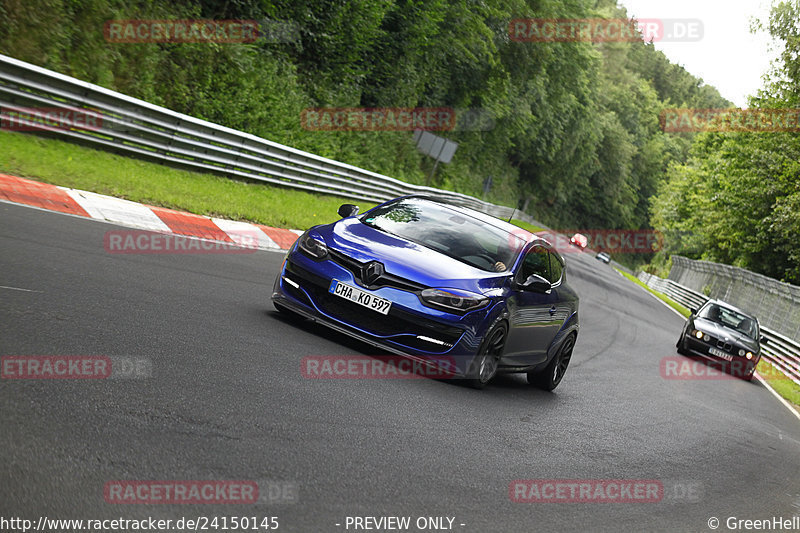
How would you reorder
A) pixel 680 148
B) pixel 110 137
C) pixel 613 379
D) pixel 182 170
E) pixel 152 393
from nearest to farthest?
pixel 152 393, pixel 613 379, pixel 110 137, pixel 182 170, pixel 680 148

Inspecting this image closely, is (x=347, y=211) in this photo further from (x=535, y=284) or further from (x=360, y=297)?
(x=535, y=284)

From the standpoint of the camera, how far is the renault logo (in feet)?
24.5

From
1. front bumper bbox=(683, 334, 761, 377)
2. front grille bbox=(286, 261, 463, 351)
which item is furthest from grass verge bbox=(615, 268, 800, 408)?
front grille bbox=(286, 261, 463, 351)

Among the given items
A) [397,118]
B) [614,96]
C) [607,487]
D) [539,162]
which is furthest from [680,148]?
[607,487]

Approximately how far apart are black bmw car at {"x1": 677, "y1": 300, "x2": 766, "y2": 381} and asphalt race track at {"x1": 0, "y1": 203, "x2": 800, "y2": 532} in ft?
28.4

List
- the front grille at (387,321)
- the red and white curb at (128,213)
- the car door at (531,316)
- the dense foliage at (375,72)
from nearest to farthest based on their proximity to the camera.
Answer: the front grille at (387,321) < the car door at (531,316) < the red and white curb at (128,213) < the dense foliage at (375,72)

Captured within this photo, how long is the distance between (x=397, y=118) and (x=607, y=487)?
33.3 metres

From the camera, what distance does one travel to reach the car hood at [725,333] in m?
19.5

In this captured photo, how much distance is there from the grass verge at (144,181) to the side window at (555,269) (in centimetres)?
656

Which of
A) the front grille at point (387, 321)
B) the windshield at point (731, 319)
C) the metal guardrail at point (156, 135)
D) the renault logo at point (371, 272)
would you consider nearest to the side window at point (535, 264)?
the front grille at point (387, 321)

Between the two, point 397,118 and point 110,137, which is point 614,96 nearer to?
point 397,118

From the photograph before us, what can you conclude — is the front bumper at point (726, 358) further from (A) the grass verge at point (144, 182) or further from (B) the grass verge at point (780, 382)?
(A) the grass verge at point (144, 182)

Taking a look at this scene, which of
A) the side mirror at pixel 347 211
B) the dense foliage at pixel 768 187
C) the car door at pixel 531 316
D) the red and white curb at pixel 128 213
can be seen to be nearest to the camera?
the car door at pixel 531 316

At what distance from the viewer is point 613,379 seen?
12.5 metres
